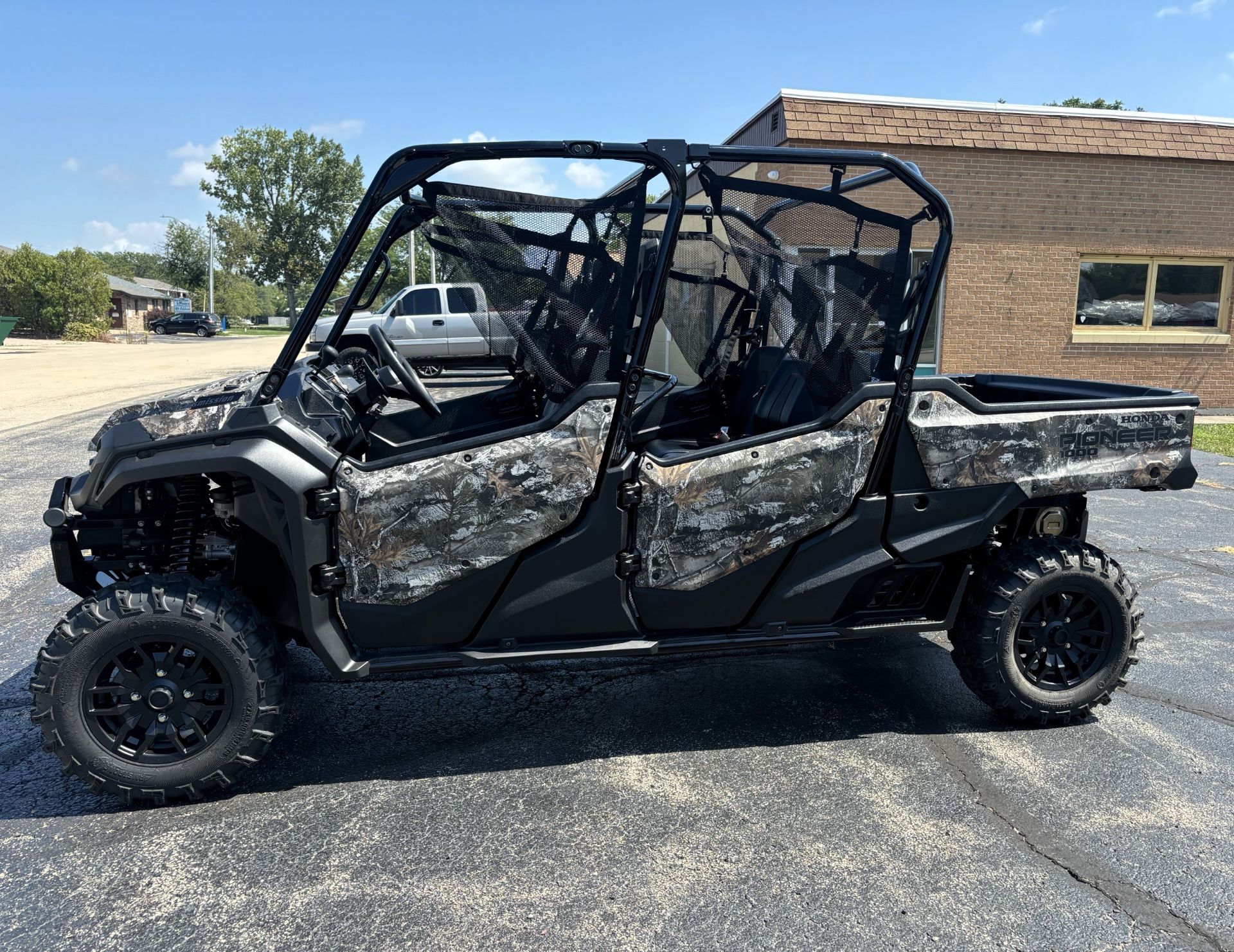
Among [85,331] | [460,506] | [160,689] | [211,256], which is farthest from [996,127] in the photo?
[211,256]

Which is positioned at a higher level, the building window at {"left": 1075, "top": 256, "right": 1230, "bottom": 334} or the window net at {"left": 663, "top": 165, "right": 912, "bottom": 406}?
the building window at {"left": 1075, "top": 256, "right": 1230, "bottom": 334}

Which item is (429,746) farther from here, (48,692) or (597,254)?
(597,254)

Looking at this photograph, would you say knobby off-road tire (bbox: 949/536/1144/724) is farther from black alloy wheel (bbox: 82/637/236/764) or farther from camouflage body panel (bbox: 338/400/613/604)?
black alloy wheel (bbox: 82/637/236/764)

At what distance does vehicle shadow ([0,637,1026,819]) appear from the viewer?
3.34m

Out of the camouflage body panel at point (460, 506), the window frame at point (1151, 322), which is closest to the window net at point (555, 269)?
the camouflage body panel at point (460, 506)

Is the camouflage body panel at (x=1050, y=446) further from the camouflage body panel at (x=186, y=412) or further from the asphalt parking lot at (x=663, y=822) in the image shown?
the camouflage body panel at (x=186, y=412)

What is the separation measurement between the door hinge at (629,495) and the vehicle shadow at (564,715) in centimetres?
99

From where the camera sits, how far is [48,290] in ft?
142

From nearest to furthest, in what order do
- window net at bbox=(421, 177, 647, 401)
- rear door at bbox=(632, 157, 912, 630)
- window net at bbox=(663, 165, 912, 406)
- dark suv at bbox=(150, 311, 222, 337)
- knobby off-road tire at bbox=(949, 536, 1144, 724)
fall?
window net at bbox=(421, 177, 647, 401)
rear door at bbox=(632, 157, 912, 630)
window net at bbox=(663, 165, 912, 406)
knobby off-road tire at bbox=(949, 536, 1144, 724)
dark suv at bbox=(150, 311, 222, 337)

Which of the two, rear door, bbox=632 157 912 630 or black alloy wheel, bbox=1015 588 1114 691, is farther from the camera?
black alloy wheel, bbox=1015 588 1114 691

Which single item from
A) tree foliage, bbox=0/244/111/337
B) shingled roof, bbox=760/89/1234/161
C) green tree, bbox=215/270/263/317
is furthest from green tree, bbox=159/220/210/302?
shingled roof, bbox=760/89/1234/161

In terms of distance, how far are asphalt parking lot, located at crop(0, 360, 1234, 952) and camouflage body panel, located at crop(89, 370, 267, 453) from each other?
1062 mm

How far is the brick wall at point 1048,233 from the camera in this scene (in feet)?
42.9

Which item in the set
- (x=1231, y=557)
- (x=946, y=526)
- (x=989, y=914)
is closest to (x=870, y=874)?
(x=989, y=914)
